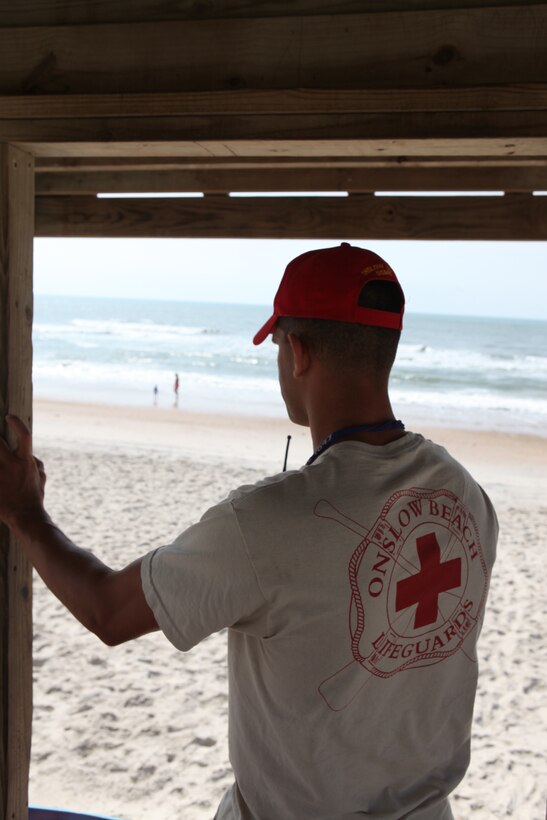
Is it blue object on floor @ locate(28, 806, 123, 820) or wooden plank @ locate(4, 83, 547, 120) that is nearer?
wooden plank @ locate(4, 83, 547, 120)

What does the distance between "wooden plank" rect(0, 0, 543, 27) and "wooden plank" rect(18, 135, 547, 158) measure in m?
0.23

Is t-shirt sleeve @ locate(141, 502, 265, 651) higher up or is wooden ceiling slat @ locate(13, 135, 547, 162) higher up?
wooden ceiling slat @ locate(13, 135, 547, 162)

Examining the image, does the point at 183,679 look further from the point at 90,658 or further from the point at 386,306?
the point at 386,306

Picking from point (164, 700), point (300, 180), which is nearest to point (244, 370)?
point (164, 700)

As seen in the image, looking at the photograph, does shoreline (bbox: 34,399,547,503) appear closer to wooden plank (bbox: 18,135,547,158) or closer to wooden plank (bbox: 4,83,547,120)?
wooden plank (bbox: 18,135,547,158)

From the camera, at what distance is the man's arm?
46.5 inches

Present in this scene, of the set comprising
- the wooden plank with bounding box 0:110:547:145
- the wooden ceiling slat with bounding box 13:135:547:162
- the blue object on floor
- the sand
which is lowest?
the sand

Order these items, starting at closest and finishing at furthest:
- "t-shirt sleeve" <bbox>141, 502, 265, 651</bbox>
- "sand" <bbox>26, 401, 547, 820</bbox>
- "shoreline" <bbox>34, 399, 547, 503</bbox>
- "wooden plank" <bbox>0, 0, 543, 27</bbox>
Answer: "t-shirt sleeve" <bbox>141, 502, 265, 651</bbox> → "wooden plank" <bbox>0, 0, 543, 27</bbox> → "sand" <bbox>26, 401, 547, 820</bbox> → "shoreline" <bbox>34, 399, 547, 503</bbox>

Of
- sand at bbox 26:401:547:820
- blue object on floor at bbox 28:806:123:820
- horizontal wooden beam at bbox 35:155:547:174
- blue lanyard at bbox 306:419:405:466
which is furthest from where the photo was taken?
sand at bbox 26:401:547:820

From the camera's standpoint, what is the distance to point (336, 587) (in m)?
1.14

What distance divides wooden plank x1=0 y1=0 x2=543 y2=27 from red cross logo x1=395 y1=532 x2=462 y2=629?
943 mm

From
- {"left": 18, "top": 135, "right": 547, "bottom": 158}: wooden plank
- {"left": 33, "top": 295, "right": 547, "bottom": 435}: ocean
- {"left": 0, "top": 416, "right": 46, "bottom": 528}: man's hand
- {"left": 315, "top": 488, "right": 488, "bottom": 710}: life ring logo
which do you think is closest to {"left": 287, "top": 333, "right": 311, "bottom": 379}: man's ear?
{"left": 315, "top": 488, "right": 488, "bottom": 710}: life ring logo

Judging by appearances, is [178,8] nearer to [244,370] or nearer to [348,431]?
[348,431]

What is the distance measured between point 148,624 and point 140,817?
299cm
